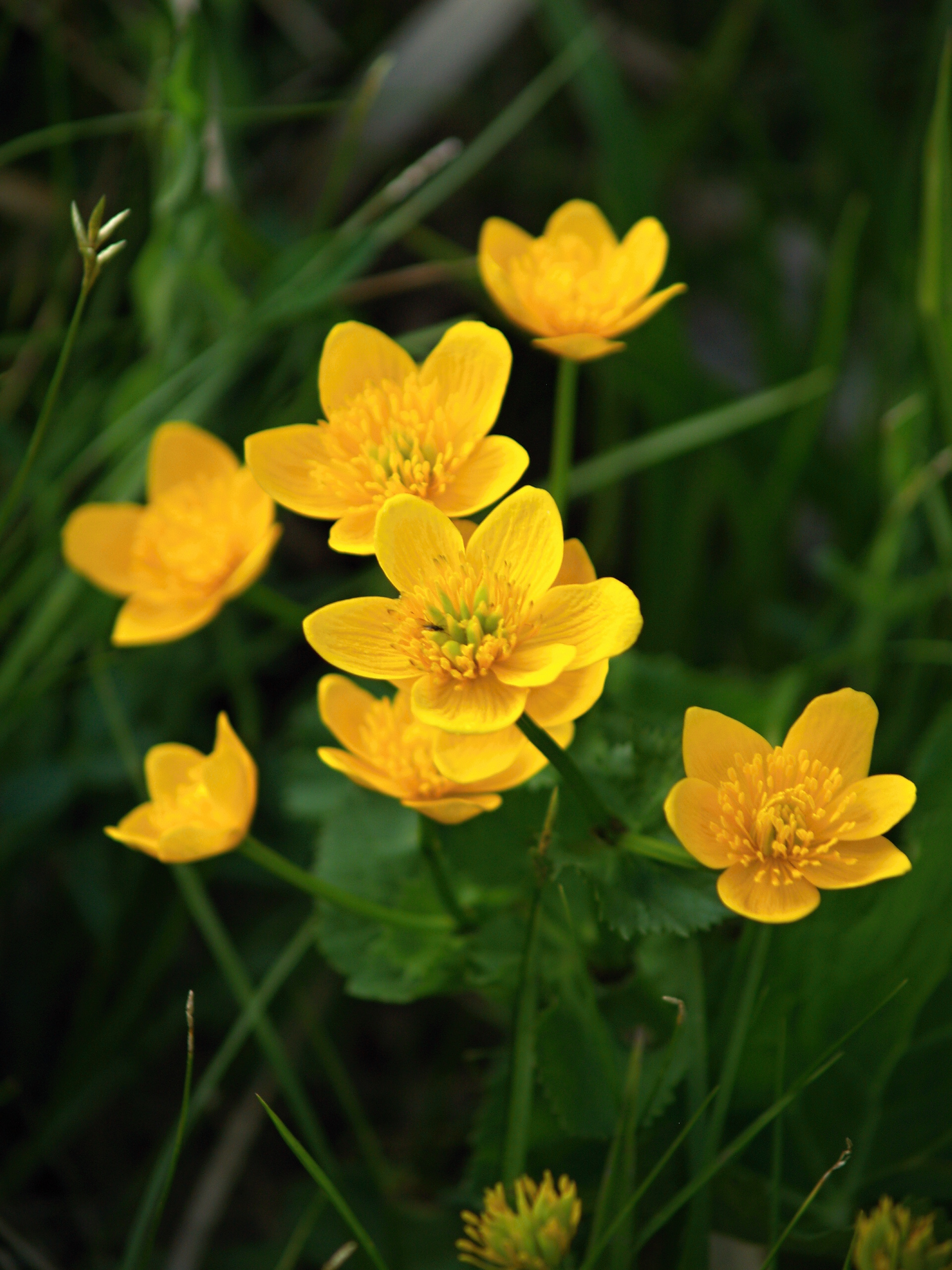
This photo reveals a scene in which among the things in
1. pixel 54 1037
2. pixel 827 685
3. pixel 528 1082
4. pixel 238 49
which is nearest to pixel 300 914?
pixel 54 1037

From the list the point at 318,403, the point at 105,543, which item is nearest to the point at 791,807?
the point at 105,543

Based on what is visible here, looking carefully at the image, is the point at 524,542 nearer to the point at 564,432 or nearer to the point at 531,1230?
the point at 564,432

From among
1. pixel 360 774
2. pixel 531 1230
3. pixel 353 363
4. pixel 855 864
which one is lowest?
pixel 531 1230

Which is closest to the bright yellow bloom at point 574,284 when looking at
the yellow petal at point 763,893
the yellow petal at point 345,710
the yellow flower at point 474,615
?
the yellow flower at point 474,615

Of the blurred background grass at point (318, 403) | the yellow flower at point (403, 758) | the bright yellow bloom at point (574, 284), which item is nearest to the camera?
the yellow flower at point (403, 758)

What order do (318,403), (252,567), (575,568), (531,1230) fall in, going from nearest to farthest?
(531,1230) < (575,568) < (252,567) < (318,403)

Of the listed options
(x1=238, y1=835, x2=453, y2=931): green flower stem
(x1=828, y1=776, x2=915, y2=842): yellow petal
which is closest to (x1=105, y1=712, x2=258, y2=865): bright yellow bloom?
(x1=238, y1=835, x2=453, y2=931): green flower stem

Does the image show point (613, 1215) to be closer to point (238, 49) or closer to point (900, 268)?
point (900, 268)

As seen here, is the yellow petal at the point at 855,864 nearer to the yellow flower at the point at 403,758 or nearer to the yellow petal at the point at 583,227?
the yellow flower at the point at 403,758
